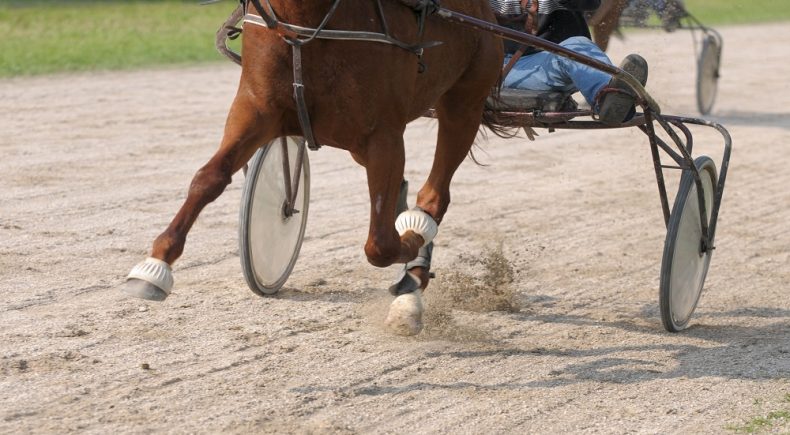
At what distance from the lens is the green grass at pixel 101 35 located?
1242 centimetres

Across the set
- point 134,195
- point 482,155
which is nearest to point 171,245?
point 134,195

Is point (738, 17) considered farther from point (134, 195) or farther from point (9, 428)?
point (9, 428)

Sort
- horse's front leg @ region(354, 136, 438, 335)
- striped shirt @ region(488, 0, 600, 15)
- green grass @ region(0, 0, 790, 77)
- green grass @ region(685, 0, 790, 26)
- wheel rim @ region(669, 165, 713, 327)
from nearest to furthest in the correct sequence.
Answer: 1. horse's front leg @ region(354, 136, 438, 335)
2. wheel rim @ region(669, 165, 713, 327)
3. striped shirt @ region(488, 0, 600, 15)
4. green grass @ region(0, 0, 790, 77)
5. green grass @ region(685, 0, 790, 26)

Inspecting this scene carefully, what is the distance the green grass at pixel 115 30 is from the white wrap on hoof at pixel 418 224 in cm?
760

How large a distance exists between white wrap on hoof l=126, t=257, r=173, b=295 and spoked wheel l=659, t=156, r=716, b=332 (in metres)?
1.90

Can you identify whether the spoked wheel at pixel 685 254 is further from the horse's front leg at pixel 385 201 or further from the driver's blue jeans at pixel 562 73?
the horse's front leg at pixel 385 201

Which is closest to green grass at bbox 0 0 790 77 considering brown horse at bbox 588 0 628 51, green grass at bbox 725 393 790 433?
brown horse at bbox 588 0 628 51

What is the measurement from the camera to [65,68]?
39.0ft

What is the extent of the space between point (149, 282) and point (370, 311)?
148cm

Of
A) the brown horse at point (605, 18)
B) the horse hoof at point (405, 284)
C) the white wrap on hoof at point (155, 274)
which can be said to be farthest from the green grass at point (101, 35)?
the white wrap on hoof at point (155, 274)

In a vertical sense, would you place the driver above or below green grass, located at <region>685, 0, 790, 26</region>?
above

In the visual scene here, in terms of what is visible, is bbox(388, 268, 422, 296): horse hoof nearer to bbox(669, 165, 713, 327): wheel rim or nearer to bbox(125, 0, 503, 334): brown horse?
bbox(125, 0, 503, 334): brown horse

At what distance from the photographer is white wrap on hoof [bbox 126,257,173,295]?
352cm

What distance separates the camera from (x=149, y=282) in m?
3.52
